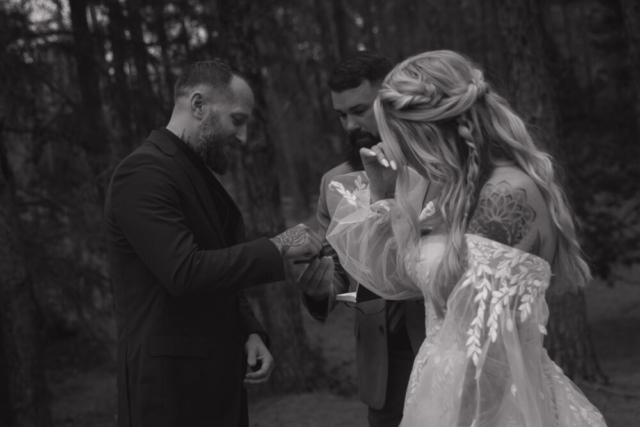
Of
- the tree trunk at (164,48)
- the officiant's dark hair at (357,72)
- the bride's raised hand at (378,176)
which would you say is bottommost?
the bride's raised hand at (378,176)

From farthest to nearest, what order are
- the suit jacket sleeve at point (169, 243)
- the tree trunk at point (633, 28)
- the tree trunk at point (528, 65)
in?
the tree trunk at point (633, 28)
the tree trunk at point (528, 65)
the suit jacket sleeve at point (169, 243)

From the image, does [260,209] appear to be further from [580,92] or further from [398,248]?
[580,92]

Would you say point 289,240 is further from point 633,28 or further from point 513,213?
point 633,28

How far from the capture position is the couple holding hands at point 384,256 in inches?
104

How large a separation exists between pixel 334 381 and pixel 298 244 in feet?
22.6

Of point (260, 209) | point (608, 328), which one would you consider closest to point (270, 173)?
point (260, 209)

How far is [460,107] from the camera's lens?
2707 millimetres

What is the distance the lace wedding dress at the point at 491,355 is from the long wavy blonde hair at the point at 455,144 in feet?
0.26

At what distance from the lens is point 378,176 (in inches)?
129

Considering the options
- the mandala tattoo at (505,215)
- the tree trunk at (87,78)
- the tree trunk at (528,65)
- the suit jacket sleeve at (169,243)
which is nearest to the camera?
the mandala tattoo at (505,215)

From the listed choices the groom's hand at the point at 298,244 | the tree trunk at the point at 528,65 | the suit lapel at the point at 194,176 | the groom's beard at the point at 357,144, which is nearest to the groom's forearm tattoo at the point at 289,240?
the groom's hand at the point at 298,244

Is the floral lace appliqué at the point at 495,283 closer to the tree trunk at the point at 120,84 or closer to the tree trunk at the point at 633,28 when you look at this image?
the tree trunk at the point at 633,28

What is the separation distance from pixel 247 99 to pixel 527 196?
1.54m

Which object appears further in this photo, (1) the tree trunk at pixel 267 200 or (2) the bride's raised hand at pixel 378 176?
(1) the tree trunk at pixel 267 200
